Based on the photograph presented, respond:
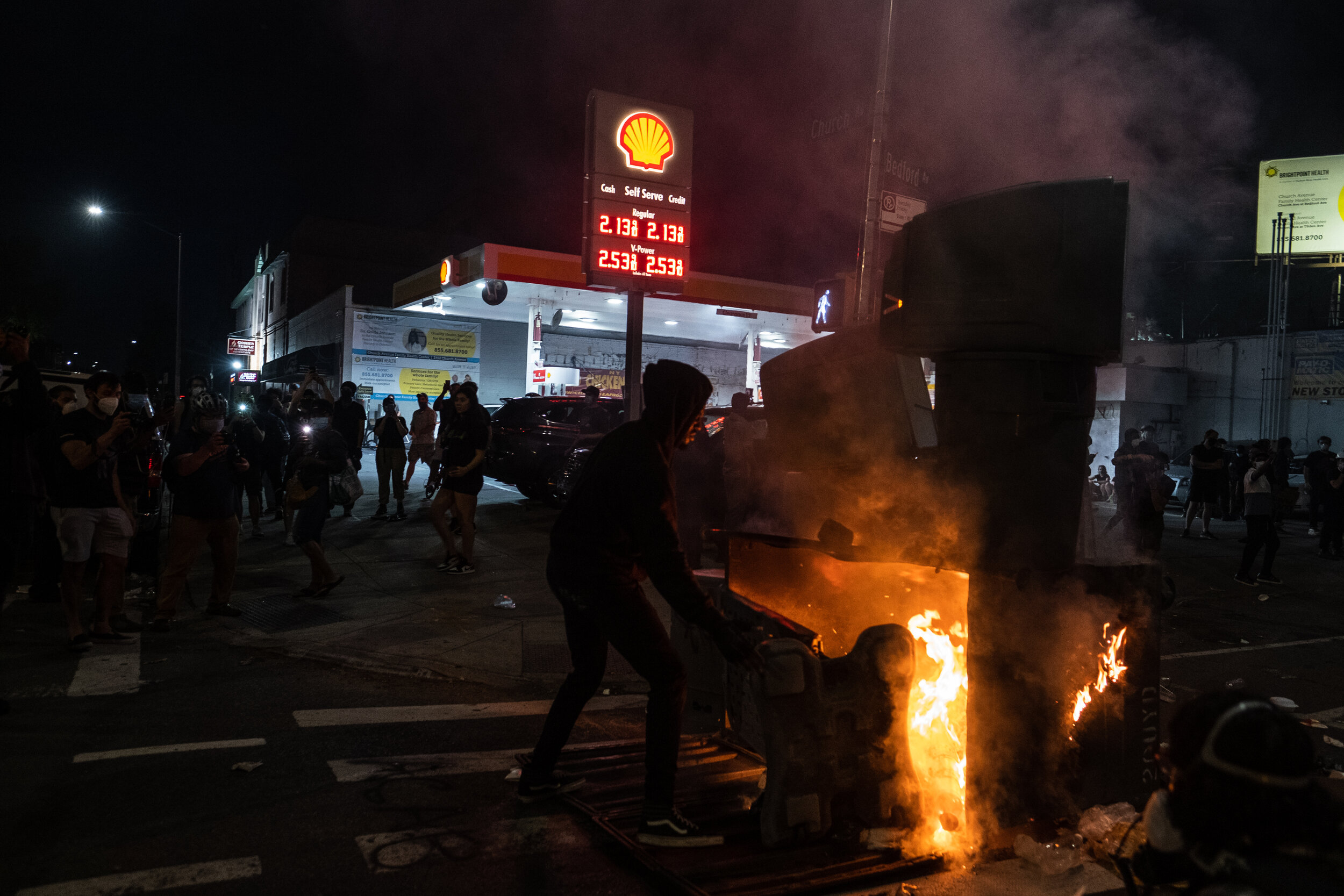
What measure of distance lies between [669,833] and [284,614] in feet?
Result: 16.0

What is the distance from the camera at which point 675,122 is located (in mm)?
11125

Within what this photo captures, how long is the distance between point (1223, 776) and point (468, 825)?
8.67 feet

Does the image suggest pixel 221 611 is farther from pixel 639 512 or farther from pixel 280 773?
pixel 639 512

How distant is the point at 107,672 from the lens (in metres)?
5.35

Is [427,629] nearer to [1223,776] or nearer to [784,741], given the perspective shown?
[784,741]

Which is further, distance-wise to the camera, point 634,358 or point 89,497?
point 634,358

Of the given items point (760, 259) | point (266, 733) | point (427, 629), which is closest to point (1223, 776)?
point (266, 733)

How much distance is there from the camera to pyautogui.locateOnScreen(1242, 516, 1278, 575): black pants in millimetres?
9883

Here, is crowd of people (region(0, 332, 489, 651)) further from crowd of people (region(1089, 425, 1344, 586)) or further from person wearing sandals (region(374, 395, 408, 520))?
crowd of people (region(1089, 425, 1344, 586))

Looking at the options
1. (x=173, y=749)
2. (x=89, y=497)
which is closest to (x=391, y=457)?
(x=89, y=497)

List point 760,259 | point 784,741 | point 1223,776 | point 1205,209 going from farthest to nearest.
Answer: point 760,259 → point 1205,209 → point 784,741 → point 1223,776

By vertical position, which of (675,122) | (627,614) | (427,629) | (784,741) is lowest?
(427,629)

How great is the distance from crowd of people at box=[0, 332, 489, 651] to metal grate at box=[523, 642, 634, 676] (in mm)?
2407

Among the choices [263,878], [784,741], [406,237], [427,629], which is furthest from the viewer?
[406,237]
